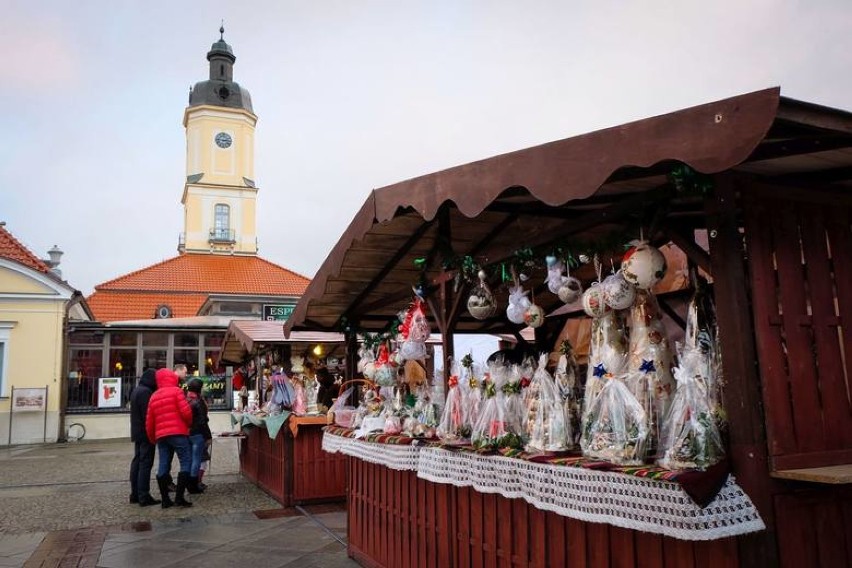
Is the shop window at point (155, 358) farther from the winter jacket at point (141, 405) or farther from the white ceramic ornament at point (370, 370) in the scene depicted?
the white ceramic ornament at point (370, 370)

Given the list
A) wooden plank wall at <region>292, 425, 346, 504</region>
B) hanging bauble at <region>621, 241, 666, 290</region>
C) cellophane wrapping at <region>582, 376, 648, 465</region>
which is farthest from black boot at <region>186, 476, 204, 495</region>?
hanging bauble at <region>621, 241, 666, 290</region>

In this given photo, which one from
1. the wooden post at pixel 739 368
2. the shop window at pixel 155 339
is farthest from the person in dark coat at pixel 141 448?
the shop window at pixel 155 339

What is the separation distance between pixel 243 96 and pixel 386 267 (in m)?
38.0

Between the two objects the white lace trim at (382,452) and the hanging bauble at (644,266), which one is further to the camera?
the white lace trim at (382,452)

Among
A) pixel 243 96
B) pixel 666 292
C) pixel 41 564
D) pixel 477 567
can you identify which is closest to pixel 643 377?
pixel 477 567

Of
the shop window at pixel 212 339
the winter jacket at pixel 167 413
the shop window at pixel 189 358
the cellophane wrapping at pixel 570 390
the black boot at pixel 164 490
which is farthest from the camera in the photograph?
the shop window at pixel 212 339

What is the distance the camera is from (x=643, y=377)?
337 centimetres

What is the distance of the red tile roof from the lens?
31.0 m

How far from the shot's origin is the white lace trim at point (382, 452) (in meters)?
4.88

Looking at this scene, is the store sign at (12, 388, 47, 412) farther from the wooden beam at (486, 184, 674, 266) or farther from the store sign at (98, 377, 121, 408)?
the wooden beam at (486, 184, 674, 266)

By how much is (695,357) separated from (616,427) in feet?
1.64

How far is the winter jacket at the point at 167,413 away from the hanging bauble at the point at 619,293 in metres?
6.85

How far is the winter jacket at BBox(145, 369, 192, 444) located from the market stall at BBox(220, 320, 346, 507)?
3.64 ft

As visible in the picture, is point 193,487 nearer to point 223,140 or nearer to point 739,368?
point 739,368
